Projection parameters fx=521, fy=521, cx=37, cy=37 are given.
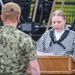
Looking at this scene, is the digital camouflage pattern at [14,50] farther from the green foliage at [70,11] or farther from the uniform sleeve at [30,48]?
the green foliage at [70,11]

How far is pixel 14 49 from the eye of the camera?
4.60m

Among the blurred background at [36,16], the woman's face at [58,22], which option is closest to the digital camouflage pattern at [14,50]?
the woman's face at [58,22]

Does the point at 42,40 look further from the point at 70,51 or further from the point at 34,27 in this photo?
the point at 34,27

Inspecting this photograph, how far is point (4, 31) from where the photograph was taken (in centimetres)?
463

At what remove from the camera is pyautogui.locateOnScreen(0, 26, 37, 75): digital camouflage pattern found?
459 cm

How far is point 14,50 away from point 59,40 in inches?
71.1

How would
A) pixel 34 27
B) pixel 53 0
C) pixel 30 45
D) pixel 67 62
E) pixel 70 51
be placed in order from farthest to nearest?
pixel 53 0, pixel 34 27, pixel 70 51, pixel 67 62, pixel 30 45

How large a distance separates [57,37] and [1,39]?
1.86m

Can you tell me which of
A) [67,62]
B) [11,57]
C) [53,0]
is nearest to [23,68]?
[11,57]

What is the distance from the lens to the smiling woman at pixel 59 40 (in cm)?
629

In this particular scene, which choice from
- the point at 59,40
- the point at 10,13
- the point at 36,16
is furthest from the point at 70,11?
the point at 10,13

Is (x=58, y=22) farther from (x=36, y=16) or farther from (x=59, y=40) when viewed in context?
(x=36, y=16)

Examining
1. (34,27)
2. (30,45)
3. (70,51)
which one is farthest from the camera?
(34,27)

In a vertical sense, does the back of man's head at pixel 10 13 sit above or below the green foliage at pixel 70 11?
above
